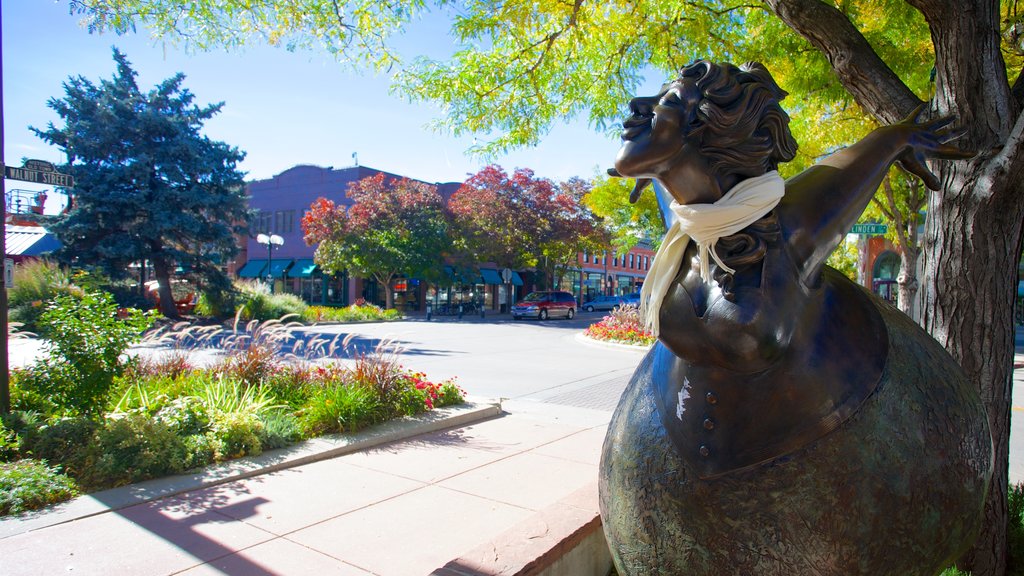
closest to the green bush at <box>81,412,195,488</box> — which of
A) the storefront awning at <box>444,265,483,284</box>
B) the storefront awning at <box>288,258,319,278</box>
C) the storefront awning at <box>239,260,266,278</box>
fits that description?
the storefront awning at <box>444,265,483,284</box>

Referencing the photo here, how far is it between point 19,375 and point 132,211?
18.7 m

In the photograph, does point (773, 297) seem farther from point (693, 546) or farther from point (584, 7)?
point (584, 7)

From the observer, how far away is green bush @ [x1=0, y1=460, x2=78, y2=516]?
4367 millimetres

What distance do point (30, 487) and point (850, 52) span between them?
6114 mm

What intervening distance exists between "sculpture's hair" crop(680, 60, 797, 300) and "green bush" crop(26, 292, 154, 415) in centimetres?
639

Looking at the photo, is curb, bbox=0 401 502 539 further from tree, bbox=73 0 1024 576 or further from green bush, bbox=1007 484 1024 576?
green bush, bbox=1007 484 1024 576

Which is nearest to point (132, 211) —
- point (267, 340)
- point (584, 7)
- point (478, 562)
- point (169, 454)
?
point (267, 340)

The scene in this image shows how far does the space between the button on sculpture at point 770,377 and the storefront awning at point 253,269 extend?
44.0 m

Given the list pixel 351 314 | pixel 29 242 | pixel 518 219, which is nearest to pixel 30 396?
pixel 351 314

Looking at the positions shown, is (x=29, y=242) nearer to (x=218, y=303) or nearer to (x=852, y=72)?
(x=218, y=303)

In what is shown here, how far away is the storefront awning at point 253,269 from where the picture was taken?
41906 mm

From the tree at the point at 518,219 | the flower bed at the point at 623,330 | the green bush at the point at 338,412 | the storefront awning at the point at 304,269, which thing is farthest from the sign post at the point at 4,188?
the storefront awning at the point at 304,269

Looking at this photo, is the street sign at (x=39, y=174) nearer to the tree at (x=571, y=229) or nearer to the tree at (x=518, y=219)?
the tree at (x=518, y=219)

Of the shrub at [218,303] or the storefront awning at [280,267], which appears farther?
the storefront awning at [280,267]
